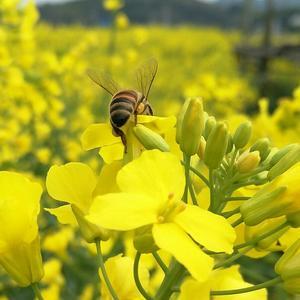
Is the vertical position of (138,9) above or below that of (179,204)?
below

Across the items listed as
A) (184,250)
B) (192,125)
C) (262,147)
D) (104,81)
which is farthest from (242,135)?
(184,250)

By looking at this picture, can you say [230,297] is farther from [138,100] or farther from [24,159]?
[24,159]

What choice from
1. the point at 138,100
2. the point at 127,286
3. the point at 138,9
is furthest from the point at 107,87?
the point at 138,9

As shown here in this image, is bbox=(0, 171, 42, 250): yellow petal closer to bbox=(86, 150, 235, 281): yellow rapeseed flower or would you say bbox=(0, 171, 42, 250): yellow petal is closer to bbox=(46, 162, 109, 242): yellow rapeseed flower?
bbox=(46, 162, 109, 242): yellow rapeseed flower

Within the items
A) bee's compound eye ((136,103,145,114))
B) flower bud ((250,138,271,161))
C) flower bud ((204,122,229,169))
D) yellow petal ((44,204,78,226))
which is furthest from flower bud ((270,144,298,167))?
yellow petal ((44,204,78,226))

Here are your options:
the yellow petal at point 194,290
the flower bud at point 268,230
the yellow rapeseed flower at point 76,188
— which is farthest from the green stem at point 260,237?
the yellow rapeseed flower at point 76,188
